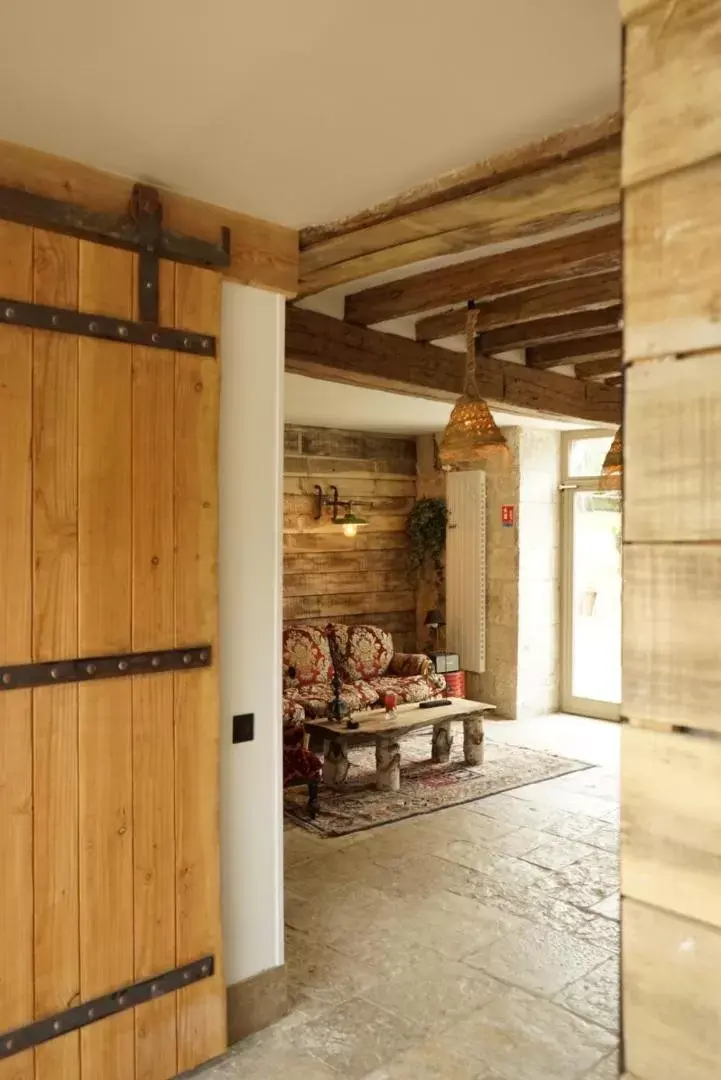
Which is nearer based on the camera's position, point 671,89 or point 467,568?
point 671,89

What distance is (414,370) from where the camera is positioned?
4.64 meters

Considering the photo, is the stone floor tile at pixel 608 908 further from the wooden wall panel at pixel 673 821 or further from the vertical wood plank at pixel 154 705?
the wooden wall panel at pixel 673 821

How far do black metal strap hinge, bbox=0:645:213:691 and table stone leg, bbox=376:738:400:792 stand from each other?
299cm

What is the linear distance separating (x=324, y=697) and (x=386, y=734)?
1.02 m

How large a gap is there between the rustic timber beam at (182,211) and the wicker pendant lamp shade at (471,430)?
1.33 m

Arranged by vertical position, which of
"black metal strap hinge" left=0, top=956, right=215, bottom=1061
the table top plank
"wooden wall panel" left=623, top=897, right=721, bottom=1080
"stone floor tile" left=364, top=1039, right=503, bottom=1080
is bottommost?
"stone floor tile" left=364, top=1039, right=503, bottom=1080

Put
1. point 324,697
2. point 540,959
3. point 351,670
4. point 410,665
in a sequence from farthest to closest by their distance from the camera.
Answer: point 410,665 → point 351,670 → point 324,697 → point 540,959

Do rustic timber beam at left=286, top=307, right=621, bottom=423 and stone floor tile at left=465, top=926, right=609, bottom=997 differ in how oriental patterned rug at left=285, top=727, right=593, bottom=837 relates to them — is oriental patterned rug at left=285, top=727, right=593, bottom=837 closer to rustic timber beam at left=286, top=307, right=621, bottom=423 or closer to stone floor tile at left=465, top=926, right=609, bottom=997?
stone floor tile at left=465, top=926, right=609, bottom=997

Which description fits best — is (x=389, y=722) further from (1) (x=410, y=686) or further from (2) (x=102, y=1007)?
(2) (x=102, y=1007)

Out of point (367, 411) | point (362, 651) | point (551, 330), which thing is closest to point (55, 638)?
point (551, 330)

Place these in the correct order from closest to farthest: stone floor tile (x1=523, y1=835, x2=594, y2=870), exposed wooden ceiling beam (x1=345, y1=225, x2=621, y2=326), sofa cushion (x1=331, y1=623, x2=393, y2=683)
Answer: exposed wooden ceiling beam (x1=345, y1=225, x2=621, y2=326), stone floor tile (x1=523, y1=835, x2=594, y2=870), sofa cushion (x1=331, y1=623, x2=393, y2=683)

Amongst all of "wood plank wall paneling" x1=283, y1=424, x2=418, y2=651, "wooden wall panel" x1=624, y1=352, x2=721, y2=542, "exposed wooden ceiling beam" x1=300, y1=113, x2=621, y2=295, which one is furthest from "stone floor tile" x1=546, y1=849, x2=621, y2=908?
"wood plank wall paneling" x1=283, y1=424, x2=418, y2=651

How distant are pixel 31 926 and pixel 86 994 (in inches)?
10.2

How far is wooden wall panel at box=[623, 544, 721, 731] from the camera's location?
960 millimetres
